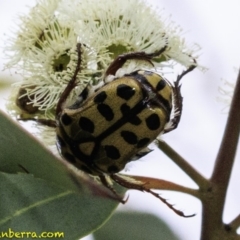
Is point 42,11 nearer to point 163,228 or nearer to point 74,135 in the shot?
point 74,135

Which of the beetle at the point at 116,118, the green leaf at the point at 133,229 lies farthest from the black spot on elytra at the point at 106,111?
the green leaf at the point at 133,229

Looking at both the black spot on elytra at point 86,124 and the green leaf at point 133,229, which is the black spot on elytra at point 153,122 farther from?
the green leaf at point 133,229

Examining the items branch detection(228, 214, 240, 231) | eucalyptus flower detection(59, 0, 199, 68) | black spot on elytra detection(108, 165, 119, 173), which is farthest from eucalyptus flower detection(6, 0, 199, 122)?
branch detection(228, 214, 240, 231)

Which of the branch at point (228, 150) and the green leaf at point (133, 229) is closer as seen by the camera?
the branch at point (228, 150)

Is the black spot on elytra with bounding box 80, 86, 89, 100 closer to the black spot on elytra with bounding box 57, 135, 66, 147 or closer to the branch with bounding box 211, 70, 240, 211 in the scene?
the black spot on elytra with bounding box 57, 135, 66, 147

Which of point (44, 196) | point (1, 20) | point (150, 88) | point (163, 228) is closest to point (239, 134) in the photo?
point (150, 88)

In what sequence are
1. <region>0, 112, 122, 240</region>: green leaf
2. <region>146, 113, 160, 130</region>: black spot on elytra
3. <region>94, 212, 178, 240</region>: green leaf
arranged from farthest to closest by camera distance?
<region>94, 212, 178, 240</region>: green leaf < <region>146, 113, 160, 130</region>: black spot on elytra < <region>0, 112, 122, 240</region>: green leaf

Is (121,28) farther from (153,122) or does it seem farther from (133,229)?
(133,229)
